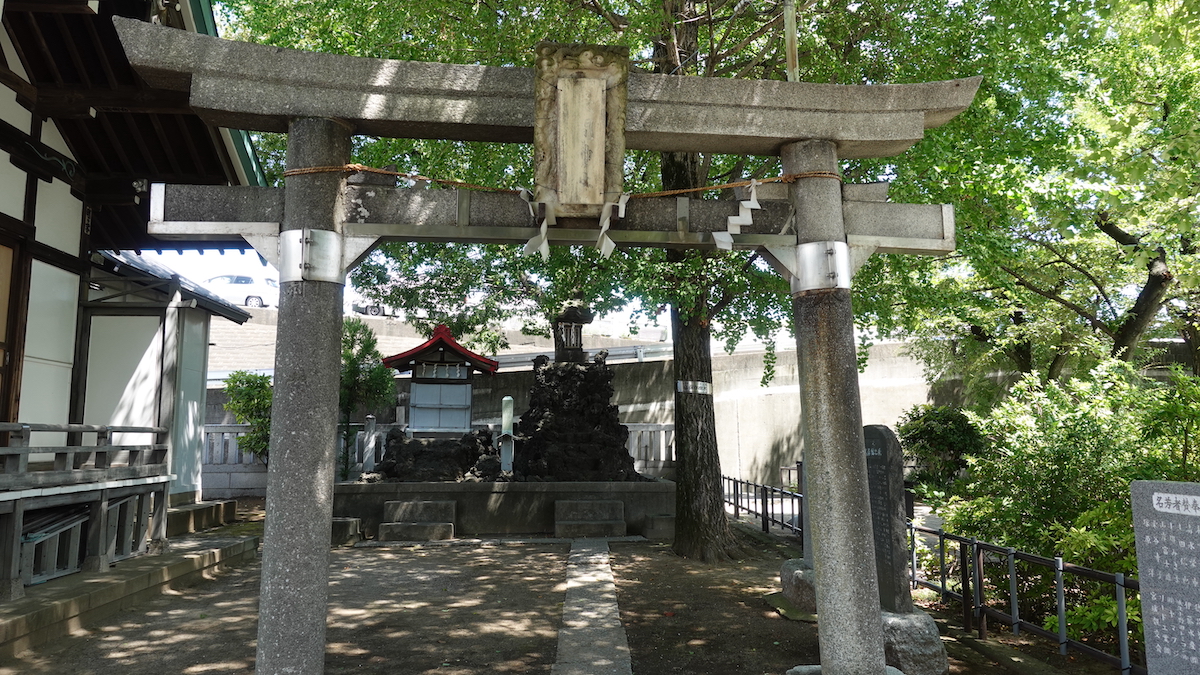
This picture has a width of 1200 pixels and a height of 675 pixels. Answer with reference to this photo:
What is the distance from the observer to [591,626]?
6594 millimetres

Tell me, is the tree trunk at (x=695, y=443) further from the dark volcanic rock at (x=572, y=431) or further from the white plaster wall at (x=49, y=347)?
the white plaster wall at (x=49, y=347)

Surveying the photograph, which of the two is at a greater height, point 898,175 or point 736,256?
point 898,175

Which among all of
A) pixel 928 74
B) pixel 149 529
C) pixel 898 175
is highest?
pixel 928 74

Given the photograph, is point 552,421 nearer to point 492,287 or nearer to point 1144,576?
point 492,287

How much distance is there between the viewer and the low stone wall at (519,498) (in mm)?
12539

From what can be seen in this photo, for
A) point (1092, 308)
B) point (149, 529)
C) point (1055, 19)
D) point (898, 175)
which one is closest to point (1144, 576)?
point (898, 175)

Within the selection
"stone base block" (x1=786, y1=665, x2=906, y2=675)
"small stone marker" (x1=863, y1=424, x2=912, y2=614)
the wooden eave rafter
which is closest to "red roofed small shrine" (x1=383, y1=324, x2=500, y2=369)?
the wooden eave rafter

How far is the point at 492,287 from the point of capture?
709 inches

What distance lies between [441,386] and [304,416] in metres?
9.77

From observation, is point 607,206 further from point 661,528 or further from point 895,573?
point 661,528

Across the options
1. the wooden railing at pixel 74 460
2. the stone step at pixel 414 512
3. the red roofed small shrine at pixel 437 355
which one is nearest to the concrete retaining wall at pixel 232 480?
the red roofed small shrine at pixel 437 355

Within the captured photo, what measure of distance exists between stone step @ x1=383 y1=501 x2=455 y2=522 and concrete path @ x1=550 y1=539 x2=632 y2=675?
332 centimetres

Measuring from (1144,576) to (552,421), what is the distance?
1053 centimetres

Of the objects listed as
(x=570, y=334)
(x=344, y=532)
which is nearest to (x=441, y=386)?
(x=570, y=334)
